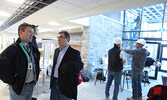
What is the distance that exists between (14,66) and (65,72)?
65 cm

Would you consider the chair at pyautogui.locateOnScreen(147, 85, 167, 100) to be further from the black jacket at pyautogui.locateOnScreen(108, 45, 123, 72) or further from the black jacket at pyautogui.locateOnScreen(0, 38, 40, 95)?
the black jacket at pyautogui.locateOnScreen(0, 38, 40, 95)

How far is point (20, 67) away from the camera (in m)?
1.26

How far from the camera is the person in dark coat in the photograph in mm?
1196

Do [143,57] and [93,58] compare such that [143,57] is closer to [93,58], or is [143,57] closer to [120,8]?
[120,8]

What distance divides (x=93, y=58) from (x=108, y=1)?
2808mm

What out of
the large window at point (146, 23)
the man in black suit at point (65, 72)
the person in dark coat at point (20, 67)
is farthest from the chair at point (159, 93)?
the large window at point (146, 23)

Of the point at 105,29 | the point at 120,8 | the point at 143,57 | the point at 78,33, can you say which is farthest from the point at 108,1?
the point at 78,33

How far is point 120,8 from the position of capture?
2455 mm

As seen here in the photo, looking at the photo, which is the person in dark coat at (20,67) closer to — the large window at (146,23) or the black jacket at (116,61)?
the black jacket at (116,61)

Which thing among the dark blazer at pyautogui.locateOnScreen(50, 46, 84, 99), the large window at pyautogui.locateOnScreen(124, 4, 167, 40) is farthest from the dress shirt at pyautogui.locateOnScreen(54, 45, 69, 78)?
the large window at pyautogui.locateOnScreen(124, 4, 167, 40)

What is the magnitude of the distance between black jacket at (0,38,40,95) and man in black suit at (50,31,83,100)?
0.49 m

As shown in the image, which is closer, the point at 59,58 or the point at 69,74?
the point at 69,74

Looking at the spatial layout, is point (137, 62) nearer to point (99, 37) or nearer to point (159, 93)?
point (159, 93)

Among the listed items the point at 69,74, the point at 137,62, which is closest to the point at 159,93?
the point at 69,74
